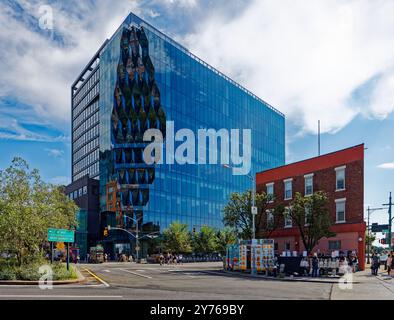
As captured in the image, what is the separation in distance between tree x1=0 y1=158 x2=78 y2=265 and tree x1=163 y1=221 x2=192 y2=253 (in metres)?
43.6

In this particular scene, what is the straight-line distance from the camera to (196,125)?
84625 mm

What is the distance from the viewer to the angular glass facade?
7725cm

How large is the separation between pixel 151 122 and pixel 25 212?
54.0 metres

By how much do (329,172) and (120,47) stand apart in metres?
55.1

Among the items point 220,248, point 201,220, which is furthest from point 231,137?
point 220,248

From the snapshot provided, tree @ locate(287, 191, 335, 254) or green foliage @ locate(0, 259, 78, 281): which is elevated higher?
tree @ locate(287, 191, 335, 254)

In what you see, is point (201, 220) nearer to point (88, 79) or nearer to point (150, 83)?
point (150, 83)

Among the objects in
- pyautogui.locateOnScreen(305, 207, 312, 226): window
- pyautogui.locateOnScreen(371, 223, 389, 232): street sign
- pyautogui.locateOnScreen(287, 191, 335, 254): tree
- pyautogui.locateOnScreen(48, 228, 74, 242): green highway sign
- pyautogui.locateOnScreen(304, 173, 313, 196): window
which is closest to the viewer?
pyautogui.locateOnScreen(48, 228, 74, 242): green highway sign

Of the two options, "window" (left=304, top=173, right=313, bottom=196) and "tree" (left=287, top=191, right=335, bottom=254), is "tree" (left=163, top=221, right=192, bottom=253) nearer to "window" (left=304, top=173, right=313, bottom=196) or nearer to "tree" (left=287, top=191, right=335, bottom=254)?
"window" (left=304, top=173, right=313, bottom=196)

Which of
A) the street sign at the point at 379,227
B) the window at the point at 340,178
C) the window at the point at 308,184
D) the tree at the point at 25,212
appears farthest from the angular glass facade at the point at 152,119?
the tree at the point at 25,212

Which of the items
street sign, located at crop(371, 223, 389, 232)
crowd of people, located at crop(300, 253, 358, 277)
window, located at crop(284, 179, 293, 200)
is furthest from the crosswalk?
street sign, located at crop(371, 223, 389, 232)

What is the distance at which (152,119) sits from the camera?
254 feet

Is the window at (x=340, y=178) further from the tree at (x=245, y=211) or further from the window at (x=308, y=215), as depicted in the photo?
the tree at (x=245, y=211)

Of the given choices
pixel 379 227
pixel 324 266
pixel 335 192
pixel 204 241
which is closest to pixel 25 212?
pixel 324 266
